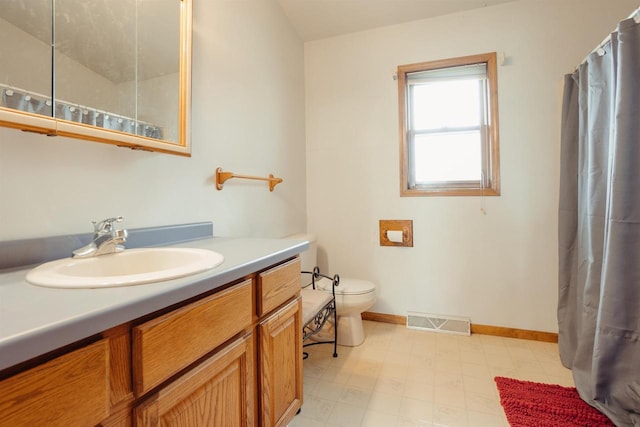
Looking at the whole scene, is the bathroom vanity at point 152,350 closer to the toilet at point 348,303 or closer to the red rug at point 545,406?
the toilet at point 348,303

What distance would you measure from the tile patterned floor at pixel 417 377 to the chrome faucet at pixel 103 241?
3.54ft

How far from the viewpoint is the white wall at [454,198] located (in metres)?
Answer: 2.01

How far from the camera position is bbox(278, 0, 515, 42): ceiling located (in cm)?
207

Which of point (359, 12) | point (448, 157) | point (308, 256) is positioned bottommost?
point (308, 256)

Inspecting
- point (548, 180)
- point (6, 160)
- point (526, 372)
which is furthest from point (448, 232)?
point (6, 160)

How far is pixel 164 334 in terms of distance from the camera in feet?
1.95

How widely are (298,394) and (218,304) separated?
2.30 ft

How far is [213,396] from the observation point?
0.74 m

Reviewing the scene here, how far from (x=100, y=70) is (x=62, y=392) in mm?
972

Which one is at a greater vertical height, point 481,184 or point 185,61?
point 185,61

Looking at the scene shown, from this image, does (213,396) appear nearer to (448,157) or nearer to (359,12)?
(448,157)

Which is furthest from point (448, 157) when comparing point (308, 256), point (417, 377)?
point (417, 377)

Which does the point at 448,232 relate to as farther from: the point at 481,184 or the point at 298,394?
the point at 298,394

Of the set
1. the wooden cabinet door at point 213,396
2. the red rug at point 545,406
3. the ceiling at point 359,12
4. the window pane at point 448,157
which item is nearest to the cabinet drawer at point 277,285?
the wooden cabinet door at point 213,396
